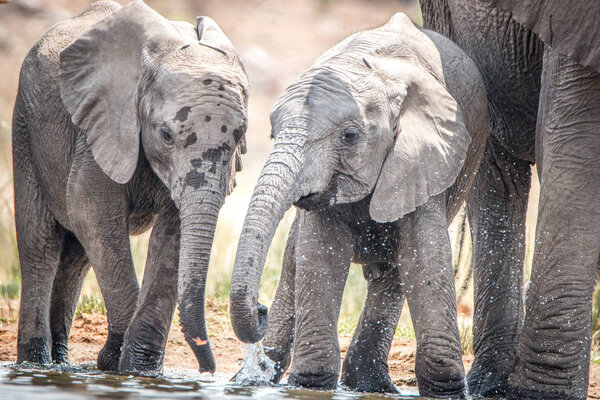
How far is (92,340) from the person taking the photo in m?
7.61

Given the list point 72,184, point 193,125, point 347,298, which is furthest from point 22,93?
point 347,298

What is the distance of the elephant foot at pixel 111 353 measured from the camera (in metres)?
6.20

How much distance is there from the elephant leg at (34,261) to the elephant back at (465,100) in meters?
2.32

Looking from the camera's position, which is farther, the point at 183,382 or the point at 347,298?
the point at 347,298

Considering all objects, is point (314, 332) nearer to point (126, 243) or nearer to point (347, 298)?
point (126, 243)

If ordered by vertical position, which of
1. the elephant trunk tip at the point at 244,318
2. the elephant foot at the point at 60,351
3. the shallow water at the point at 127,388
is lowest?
the shallow water at the point at 127,388

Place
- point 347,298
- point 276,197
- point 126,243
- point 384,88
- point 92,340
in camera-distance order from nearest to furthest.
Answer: point 276,197, point 384,88, point 126,243, point 92,340, point 347,298

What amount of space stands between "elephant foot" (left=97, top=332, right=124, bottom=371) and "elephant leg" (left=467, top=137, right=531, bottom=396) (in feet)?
6.11

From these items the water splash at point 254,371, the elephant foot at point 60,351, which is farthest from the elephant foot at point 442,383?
the elephant foot at point 60,351

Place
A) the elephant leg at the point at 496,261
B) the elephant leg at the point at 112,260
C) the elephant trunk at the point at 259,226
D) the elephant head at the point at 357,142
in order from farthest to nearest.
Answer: the elephant leg at the point at 496,261
the elephant leg at the point at 112,260
the elephant head at the point at 357,142
the elephant trunk at the point at 259,226

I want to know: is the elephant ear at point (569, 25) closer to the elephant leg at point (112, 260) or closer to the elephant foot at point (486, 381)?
the elephant foot at point (486, 381)

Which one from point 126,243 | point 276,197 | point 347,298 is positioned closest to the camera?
point 276,197

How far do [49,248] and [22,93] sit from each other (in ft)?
2.91

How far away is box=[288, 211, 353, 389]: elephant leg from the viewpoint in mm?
5465
